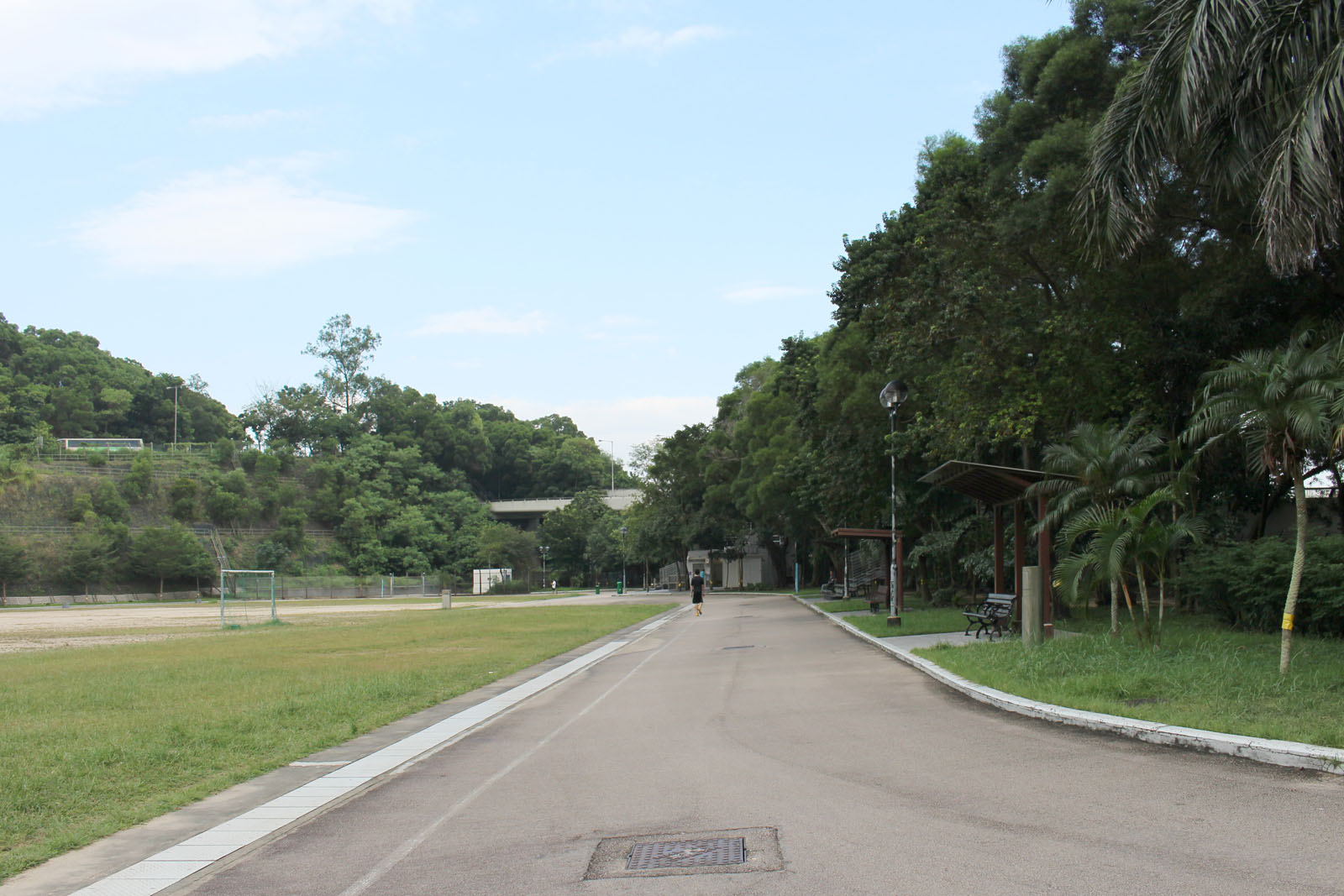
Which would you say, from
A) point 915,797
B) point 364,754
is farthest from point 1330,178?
point 364,754

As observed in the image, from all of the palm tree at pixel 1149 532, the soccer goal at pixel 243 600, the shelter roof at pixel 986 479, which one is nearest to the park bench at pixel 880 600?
the shelter roof at pixel 986 479

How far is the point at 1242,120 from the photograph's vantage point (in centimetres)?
1295

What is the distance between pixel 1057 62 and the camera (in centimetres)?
2122

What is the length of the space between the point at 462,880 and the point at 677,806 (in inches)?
81.8

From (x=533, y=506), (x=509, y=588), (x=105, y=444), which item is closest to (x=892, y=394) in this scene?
(x=509, y=588)

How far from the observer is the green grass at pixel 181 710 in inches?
326

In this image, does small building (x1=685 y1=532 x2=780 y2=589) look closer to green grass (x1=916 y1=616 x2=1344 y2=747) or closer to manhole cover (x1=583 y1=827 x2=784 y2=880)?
green grass (x1=916 y1=616 x2=1344 y2=747)

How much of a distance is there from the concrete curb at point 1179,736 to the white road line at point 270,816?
584 centimetres

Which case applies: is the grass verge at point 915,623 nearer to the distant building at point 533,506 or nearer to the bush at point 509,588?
the bush at point 509,588

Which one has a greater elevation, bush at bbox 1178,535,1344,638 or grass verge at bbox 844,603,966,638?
bush at bbox 1178,535,1344,638

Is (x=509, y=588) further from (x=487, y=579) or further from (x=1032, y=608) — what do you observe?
(x=1032, y=608)

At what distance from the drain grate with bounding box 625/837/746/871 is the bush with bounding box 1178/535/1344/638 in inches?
538

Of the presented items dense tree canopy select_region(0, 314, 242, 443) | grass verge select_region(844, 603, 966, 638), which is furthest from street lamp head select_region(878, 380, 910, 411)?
dense tree canopy select_region(0, 314, 242, 443)

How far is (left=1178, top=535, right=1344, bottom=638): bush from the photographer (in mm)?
16625
